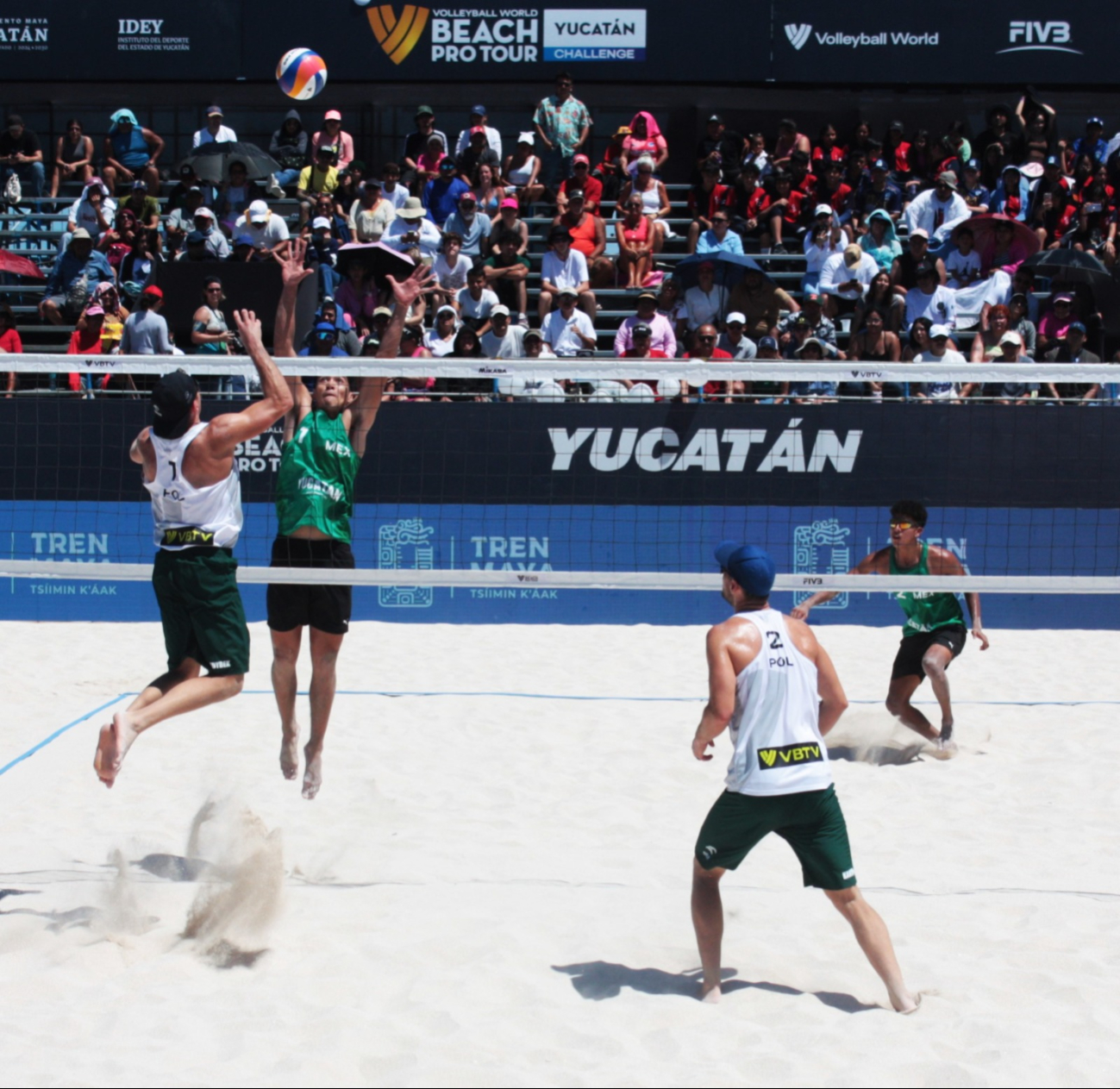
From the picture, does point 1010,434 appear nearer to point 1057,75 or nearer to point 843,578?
point 843,578

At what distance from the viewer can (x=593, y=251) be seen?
12.8 metres

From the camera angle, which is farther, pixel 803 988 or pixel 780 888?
pixel 780 888

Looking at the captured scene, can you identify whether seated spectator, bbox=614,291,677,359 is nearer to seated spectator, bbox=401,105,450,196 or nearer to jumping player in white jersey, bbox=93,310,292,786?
seated spectator, bbox=401,105,450,196

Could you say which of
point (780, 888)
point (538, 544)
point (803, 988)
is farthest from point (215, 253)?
point (803, 988)

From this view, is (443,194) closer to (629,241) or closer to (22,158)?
(629,241)

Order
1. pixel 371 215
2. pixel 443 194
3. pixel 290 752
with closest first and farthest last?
pixel 290 752 → pixel 371 215 → pixel 443 194

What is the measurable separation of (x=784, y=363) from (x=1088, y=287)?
688 cm

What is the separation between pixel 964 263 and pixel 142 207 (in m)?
7.85

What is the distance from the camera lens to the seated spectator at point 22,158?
46.7 feet

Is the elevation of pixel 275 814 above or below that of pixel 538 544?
below

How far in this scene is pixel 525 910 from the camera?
4801mm

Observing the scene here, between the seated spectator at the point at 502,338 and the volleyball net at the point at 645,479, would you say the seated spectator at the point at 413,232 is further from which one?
the volleyball net at the point at 645,479

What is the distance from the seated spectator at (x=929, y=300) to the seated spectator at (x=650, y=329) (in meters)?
2.20

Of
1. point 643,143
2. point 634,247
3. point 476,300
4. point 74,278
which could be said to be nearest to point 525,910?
point 476,300
